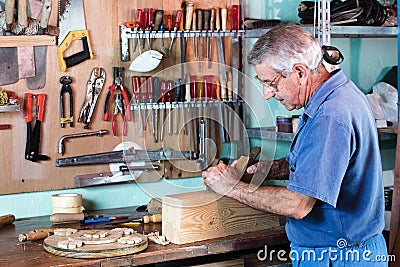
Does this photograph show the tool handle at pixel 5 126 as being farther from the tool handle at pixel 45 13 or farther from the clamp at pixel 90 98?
the tool handle at pixel 45 13

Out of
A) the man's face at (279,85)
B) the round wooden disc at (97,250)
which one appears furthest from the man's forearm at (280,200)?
the round wooden disc at (97,250)

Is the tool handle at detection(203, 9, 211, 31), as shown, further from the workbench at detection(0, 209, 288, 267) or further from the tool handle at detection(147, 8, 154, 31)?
the workbench at detection(0, 209, 288, 267)

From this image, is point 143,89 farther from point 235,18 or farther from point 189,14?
point 235,18

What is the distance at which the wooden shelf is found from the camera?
3123 mm

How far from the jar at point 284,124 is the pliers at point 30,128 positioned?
1.17m

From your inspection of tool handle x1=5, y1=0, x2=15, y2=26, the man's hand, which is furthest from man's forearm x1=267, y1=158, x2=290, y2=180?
tool handle x1=5, y1=0, x2=15, y2=26

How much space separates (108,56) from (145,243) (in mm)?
1089

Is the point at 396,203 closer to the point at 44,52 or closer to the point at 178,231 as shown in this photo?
the point at 178,231

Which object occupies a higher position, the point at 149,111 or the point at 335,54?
the point at 335,54

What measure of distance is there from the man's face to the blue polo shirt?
0.24 feet

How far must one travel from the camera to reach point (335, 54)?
289 cm

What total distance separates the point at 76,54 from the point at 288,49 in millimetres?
1272

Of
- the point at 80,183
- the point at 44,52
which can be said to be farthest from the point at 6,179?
the point at 44,52

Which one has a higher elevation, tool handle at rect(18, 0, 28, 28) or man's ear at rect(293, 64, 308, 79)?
tool handle at rect(18, 0, 28, 28)
